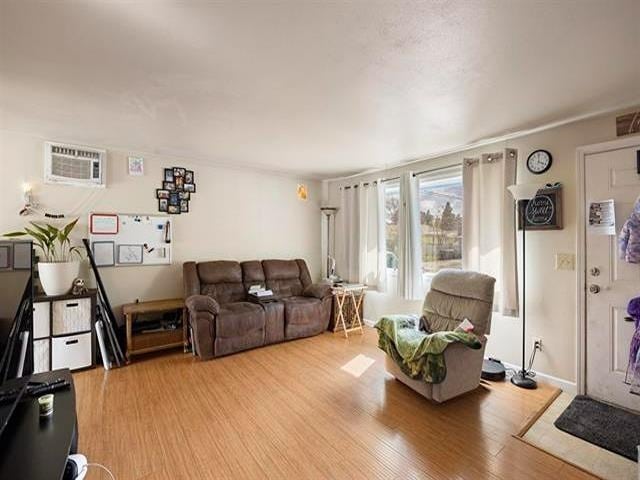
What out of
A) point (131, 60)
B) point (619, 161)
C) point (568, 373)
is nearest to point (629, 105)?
point (619, 161)

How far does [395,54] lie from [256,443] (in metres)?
2.53

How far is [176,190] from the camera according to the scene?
393 centimetres

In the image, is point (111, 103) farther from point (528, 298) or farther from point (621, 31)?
point (528, 298)

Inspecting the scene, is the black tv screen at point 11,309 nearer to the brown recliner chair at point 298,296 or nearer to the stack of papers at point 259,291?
the stack of papers at point 259,291

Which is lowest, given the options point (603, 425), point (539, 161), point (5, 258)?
point (603, 425)

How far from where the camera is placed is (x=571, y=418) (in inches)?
88.2

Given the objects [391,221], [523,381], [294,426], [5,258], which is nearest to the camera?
[5,258]

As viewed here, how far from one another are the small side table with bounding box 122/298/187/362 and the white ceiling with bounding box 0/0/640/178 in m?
1.87

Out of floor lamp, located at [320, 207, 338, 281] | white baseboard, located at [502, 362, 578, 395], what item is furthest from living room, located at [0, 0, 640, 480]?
floor lamp, located at [320, 207, 338, 281]

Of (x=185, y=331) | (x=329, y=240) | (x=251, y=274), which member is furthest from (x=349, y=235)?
(x=185, y=331)

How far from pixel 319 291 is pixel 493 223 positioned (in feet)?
7.63

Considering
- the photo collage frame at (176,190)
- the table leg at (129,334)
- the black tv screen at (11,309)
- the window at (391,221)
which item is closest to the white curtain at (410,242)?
the window at (391,221)

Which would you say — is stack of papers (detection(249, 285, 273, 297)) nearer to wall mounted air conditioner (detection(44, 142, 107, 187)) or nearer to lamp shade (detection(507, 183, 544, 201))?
wall mounted air conditioner (detection(44, 142, 107, 187))

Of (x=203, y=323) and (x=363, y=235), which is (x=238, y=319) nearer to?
(x=203, y=323)
